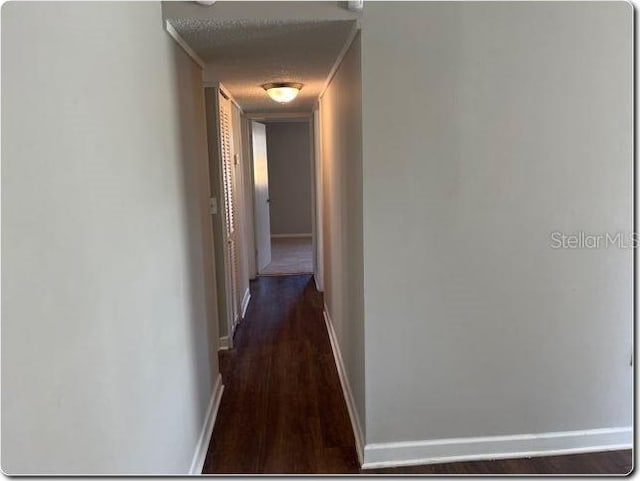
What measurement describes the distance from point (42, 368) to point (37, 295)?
0.13 m

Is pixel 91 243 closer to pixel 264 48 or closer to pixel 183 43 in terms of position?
pixel 183 43

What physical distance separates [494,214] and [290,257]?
5.00 m

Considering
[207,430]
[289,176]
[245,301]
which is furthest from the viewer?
[289,176]

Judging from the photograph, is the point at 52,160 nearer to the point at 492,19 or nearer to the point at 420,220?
the point at 420,220

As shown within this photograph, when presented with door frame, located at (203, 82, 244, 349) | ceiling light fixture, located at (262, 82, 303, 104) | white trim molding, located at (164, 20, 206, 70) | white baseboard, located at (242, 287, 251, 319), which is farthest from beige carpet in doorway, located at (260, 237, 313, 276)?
white trim molding, located at (164, 20, 206, 70)

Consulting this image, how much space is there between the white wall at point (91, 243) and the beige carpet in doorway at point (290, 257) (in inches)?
158

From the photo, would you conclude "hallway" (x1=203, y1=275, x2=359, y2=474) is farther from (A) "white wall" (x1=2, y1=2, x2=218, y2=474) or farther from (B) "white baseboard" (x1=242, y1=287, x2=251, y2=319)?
(A) "white wall" (x1=2, y1=2, x2=218, y2=474)

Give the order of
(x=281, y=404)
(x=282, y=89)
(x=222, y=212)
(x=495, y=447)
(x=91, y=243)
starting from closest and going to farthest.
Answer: (x=91, y=243) < (x=495, y=447) < (x=281, y=404) < (x=282, y=89) < (x=222, y=212)

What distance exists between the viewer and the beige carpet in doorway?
6.12 metres

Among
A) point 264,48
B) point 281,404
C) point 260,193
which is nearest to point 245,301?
point 260,193

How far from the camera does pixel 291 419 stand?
2682 mm

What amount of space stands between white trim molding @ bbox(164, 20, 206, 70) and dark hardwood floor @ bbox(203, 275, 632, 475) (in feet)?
6.10

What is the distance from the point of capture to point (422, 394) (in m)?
2.25

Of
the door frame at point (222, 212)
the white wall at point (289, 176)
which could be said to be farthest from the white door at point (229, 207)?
the white wall at point (289, 176)
